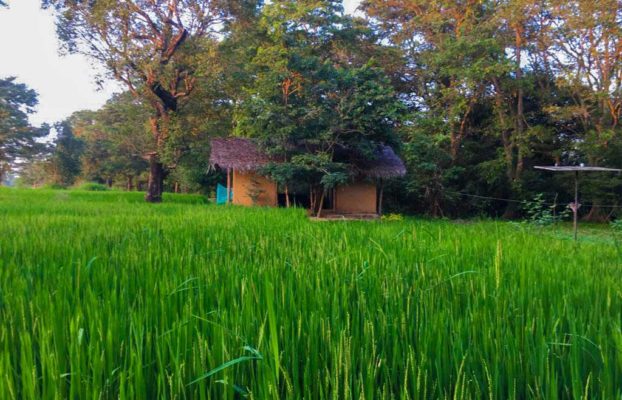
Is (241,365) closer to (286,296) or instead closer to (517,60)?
(286,296)

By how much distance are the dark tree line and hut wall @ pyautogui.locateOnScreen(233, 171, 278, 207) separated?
1.68 metres

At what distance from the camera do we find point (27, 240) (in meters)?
3.30

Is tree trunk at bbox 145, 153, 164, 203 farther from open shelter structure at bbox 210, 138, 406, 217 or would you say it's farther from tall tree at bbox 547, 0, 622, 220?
tall tree at bbox 547, 0, 622, 220

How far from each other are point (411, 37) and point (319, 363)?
66.4ft

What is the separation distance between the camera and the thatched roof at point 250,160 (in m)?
14.3

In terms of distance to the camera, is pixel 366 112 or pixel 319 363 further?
pixel 366 112

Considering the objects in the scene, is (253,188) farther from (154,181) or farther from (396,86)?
(396,86)

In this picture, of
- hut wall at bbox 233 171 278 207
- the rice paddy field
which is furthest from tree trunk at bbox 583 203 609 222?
the rice paddy field

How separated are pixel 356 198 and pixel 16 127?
2631 centimetres

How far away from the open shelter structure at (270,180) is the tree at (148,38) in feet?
9.09

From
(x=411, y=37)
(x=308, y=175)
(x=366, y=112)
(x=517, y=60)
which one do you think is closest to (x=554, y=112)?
(x=517, y=60)

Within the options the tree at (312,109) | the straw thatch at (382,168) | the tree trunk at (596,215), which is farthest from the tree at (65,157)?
the tree trunk at (596,215)

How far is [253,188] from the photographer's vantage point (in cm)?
1552

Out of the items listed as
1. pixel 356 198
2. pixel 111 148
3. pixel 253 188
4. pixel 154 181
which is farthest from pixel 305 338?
pixel 111 148
